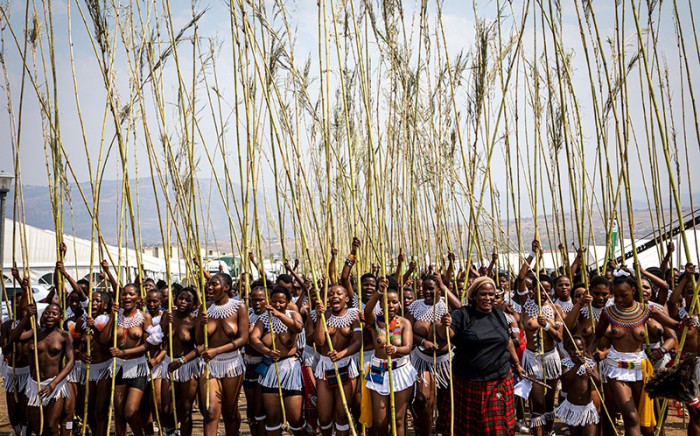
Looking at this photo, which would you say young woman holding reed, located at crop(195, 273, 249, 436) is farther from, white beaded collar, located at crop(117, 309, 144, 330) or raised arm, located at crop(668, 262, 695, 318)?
raised arm, located at crop(668, 262, 695, 318)

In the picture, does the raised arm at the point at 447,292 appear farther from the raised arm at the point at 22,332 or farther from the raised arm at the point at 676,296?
the raised arm at the point at 22,332

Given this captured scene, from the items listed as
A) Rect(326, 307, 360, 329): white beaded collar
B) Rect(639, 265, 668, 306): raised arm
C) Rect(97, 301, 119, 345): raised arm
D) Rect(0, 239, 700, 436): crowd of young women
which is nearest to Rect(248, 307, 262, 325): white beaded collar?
Rect(0, 239, 700, 436): crowd of young women

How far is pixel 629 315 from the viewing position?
245 inches

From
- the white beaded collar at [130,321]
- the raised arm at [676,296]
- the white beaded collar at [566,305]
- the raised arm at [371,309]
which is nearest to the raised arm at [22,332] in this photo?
the white beaded collar at [130,321]

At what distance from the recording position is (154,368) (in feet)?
23.9

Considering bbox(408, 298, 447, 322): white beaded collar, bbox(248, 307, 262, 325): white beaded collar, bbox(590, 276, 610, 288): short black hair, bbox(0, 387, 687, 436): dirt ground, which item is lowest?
bbox(0, 387, 687, 436): dirt ground

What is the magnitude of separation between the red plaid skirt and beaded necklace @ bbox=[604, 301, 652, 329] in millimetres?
1123

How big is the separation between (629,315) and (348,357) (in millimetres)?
2481

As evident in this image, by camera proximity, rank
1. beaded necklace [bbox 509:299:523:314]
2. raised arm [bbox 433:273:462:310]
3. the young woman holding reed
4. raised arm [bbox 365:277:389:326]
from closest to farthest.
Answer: raised arm [bbox 433:273:462:310]
raised arm [bbox 365:277:389:326]
the young woman holding reed
beaded necklace [bbox 509:299:523:314]

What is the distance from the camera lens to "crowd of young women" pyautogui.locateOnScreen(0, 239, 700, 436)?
606cm

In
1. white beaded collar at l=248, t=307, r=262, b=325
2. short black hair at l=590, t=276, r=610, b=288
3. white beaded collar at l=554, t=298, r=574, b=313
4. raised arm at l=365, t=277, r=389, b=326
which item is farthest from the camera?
white beaded collar at l=554, t=298, r=574, b=313

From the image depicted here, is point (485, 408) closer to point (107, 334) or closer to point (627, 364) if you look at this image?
point (627, 364)

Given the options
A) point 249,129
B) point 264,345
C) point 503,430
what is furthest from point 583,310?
point 249,129

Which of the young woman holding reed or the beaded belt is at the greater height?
the young woman holding reed
